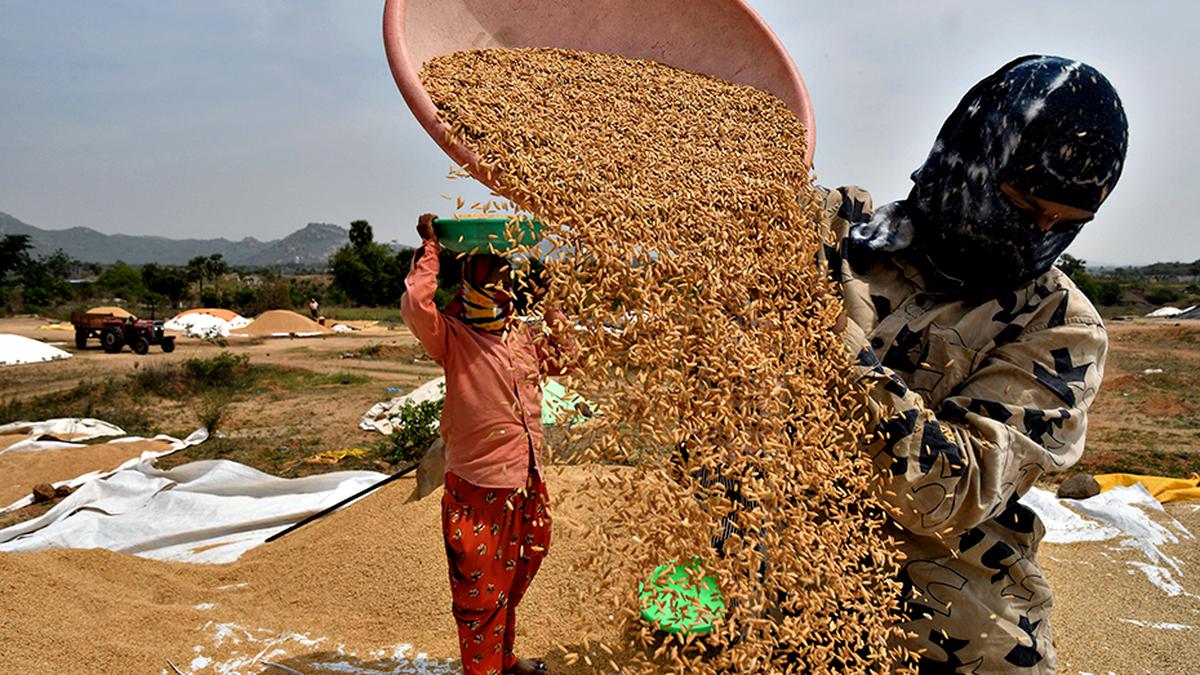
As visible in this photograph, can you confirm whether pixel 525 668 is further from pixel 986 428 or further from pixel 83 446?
pixel 83 446

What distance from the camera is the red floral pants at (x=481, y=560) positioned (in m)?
2.69

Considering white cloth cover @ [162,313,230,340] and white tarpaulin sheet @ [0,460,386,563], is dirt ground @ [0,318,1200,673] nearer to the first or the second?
white tarpaulin sheet @ [0,460,386,563]

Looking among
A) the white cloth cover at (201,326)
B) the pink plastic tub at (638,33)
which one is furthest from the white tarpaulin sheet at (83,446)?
the white cloth cover at (201,326)

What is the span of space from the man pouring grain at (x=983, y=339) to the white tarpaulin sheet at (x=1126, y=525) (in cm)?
327

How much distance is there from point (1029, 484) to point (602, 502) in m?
0.91

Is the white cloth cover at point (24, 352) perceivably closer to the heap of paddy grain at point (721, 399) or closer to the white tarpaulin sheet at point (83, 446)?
the white tarpaulin sheet at point (83, 446)

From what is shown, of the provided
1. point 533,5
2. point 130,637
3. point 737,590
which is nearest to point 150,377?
point 130,637

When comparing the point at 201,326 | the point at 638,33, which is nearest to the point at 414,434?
the point at 638,33

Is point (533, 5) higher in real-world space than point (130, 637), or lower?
higher

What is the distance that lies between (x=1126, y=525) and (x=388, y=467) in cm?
598

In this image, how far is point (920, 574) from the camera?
66.0 inches

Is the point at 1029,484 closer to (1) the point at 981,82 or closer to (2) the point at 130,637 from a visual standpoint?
(1) the point at 981,82

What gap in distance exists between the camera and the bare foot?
3.04m

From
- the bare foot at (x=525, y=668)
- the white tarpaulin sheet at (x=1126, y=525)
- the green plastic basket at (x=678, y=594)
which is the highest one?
the green plastic basket at (x=678, y=594)
